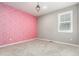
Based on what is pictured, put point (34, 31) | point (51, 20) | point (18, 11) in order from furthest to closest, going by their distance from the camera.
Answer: point (34, 31) → point (51, 20) → point (18, 11)

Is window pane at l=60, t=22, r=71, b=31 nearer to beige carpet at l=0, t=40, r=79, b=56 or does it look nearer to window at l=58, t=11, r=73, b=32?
window at l=58, t=11, r=73, b=32

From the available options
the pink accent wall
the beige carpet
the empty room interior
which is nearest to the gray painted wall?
the empty room interior

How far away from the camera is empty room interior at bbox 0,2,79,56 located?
309 cm

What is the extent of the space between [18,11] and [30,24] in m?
1.63

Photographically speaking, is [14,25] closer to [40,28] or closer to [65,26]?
[40,28]

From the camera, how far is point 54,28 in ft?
15.8

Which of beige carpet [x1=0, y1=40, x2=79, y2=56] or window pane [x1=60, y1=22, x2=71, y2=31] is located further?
window pane [x1=60, y1=22, x2=71, y2=31]

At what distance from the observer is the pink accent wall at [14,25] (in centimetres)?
348

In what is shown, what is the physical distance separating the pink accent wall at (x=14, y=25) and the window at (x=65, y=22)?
260 centimetres

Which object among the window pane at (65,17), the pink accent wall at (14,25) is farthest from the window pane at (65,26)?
the pink accent wall at (14,25)

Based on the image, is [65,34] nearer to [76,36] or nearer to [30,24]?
[76,36]

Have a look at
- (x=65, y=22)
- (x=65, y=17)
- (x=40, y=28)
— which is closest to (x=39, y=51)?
(x=65, y=22)

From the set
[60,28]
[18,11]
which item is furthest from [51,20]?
[18,11]

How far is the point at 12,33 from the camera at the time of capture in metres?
3.96
